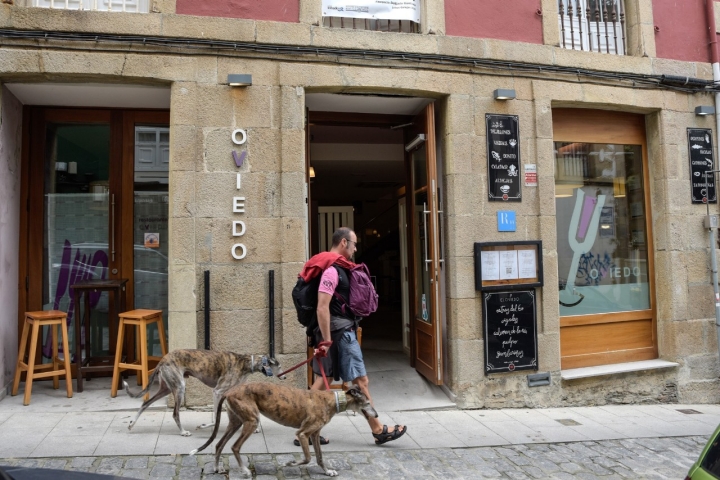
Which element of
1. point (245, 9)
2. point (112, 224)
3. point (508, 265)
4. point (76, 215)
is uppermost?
point (245, 9)

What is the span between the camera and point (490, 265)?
20.5 feet

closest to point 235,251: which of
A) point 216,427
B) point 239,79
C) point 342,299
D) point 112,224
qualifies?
point 342,299

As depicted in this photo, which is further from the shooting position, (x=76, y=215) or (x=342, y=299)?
(x=76, y=215)

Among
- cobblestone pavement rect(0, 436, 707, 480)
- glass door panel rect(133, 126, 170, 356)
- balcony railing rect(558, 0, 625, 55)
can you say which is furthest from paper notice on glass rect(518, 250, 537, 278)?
glass door panel rect(133, 126, 170, 356)

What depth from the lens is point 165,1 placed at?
578 cm

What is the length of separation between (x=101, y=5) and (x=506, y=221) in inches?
206

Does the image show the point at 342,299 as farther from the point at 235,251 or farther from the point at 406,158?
the point at 406,158

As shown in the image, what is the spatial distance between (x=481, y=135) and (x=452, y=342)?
248cm

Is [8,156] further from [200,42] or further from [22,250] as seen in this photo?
[200,42]

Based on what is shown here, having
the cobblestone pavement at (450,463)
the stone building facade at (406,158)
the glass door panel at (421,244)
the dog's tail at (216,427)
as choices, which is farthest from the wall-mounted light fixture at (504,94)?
the dog's tail at (216,427)

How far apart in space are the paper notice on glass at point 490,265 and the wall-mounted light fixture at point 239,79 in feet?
10.7

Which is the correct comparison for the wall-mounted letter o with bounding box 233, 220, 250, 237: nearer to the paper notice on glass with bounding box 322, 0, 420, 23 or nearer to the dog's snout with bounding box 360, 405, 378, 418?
the dog's snout with bounding box 360, 405, 378, 418

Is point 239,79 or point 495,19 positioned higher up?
point 495,19

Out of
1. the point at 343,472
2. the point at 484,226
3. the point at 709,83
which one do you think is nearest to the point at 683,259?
the point at 709,83
